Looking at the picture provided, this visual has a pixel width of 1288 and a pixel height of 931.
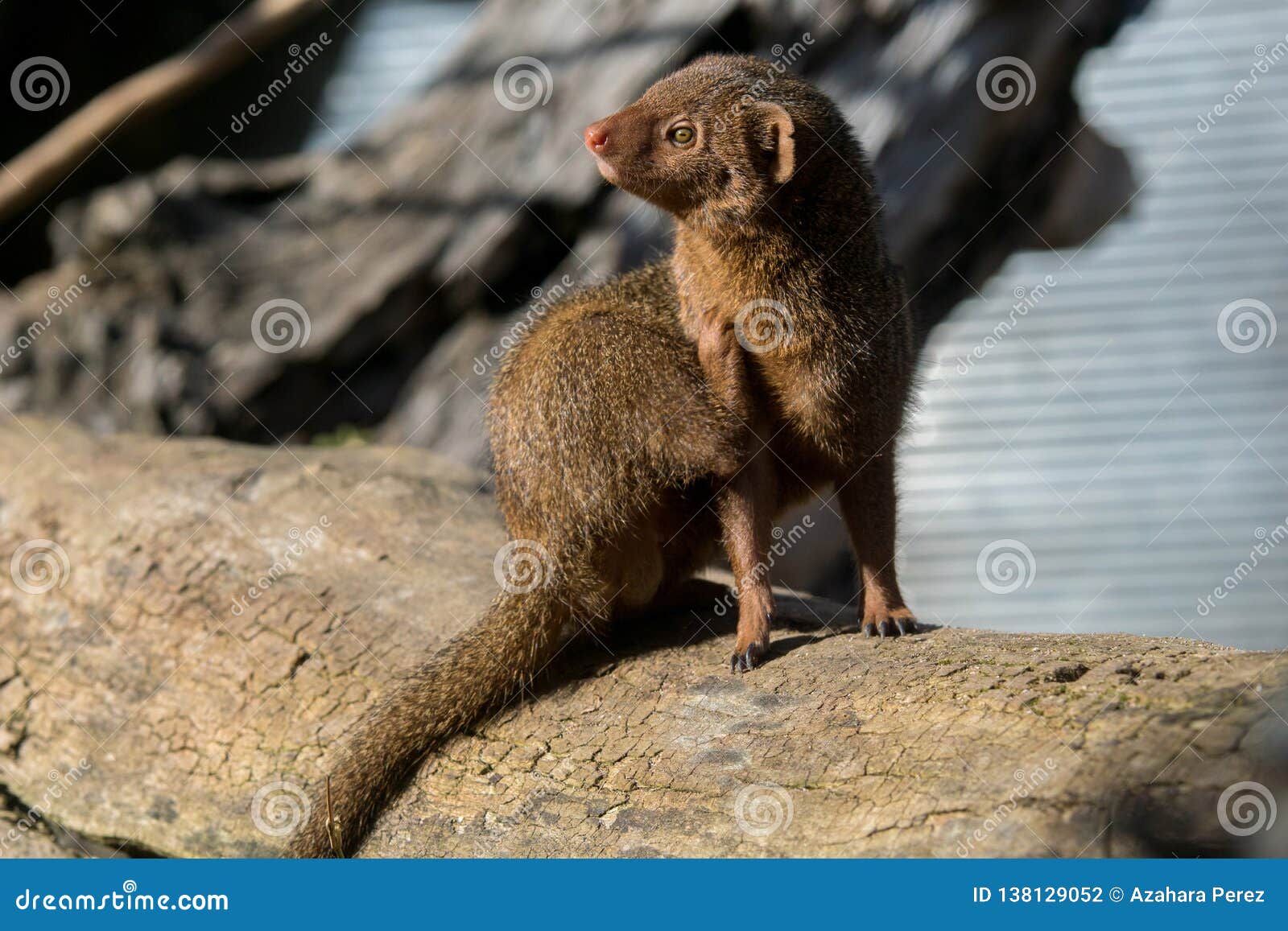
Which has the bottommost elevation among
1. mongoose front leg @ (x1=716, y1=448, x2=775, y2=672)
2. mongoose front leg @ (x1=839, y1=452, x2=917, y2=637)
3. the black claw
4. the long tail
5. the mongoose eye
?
the long tail

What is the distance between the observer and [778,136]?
10.7ft

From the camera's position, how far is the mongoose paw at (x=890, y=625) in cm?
318

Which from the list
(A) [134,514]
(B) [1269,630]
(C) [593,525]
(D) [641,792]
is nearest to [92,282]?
(A) [134,514]

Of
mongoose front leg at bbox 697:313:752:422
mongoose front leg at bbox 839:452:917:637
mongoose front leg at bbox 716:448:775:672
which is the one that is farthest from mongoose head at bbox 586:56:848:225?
mongoose front leg at bbox 839:452:917:637

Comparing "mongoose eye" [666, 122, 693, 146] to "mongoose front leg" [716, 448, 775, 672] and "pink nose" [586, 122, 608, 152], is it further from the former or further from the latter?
"mongoose front leg" [716, 448, 775, 672]

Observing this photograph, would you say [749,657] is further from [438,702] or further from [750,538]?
[438,702]

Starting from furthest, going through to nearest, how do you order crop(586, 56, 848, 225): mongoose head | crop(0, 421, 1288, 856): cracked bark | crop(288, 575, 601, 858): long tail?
1. crop(586, 56, 848, 225): mongoose head
2. crop(288, 575, 601, 858): long tail
3. crop(0, 421, 1288, 856): cracked bark

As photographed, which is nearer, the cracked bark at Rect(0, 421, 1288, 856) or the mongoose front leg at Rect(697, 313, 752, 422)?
the cracked bark at Rect(0, 421, 1288, 856)

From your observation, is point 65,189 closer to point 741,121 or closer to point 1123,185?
point 741,121

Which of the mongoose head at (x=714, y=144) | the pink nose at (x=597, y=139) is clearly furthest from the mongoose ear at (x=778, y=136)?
the pink nose at (x=597, y=139)

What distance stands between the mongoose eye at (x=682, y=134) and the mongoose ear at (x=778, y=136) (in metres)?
0.21

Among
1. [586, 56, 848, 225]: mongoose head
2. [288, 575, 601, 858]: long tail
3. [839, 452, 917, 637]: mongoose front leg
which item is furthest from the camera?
[839, 452, 917, 637]: mongoose front leg

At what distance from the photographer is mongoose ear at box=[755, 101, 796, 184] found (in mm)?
3211

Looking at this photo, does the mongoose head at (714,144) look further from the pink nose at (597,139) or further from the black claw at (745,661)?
the black claw at (745,661)
